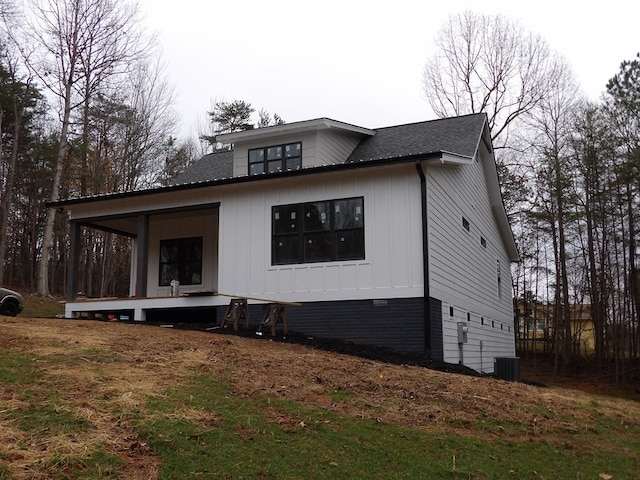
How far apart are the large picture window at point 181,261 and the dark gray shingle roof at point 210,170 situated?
182 centimetres

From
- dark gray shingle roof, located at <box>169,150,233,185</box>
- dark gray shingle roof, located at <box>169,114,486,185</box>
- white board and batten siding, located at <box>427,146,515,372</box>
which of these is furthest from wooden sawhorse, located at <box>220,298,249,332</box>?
dark gray shingle roof, located at <box>169,150,233,185</box>

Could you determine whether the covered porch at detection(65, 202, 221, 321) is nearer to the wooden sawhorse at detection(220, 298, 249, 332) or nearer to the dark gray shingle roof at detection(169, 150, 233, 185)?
the dark gray shingle roof at detection(169, 150, 233, 185)

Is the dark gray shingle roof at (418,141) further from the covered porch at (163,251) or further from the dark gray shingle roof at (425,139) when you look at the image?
the covered porch at (163,251)

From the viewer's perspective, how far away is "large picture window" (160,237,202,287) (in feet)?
55.1

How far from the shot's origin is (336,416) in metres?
5.79

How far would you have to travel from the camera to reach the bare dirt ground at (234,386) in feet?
14.8

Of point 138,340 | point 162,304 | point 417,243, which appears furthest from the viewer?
point 162,304

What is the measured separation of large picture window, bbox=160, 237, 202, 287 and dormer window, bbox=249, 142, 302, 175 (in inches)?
108

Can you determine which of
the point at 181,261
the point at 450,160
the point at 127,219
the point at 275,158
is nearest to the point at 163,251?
the point at 181,261

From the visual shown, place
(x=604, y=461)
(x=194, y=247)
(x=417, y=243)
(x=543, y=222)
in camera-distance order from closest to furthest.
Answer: (x=604, y=461) → (x=417, y=243) → (x=194, y=247) → (x=543, y=222)

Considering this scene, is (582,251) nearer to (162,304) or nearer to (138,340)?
(162,304)

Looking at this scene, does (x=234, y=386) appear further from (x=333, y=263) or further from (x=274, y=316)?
(x=333, y=263)

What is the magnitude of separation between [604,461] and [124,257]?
32.7m

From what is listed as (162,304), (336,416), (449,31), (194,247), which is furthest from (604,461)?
(449,31)
